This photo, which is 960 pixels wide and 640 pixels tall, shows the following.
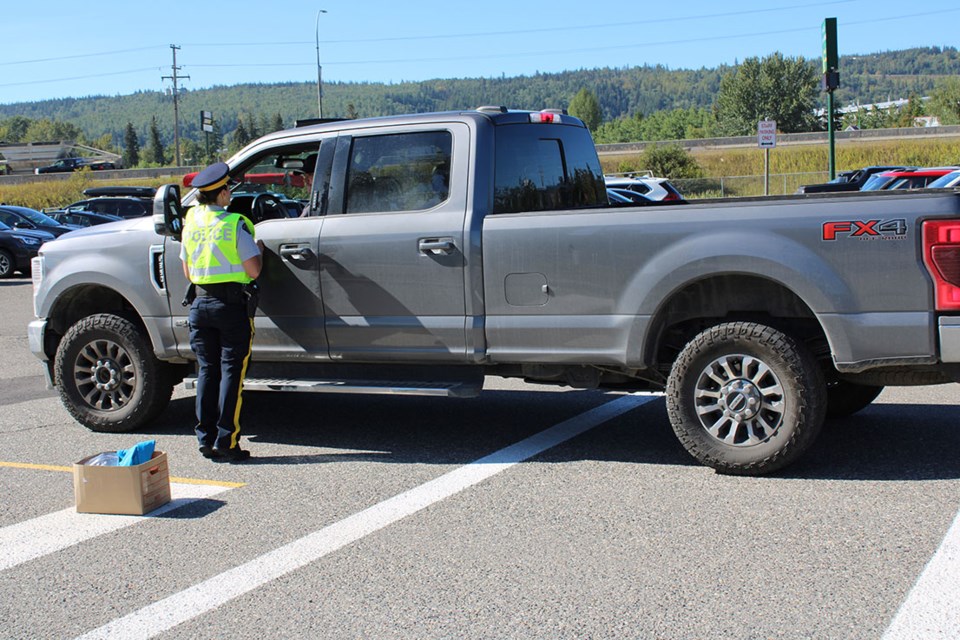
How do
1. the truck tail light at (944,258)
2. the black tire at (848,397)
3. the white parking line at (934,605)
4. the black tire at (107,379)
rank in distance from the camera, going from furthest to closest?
the black tire at (107,379)
the black tire at (848,397)
the truck tail light at (944,258)
the white parking line at (934,605)

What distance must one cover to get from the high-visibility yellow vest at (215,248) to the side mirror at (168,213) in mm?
323

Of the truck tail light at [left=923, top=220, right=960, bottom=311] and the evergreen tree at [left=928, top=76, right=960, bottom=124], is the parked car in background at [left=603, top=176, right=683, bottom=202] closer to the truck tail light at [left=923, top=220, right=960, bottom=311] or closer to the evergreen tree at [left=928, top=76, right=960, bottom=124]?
the truck tail light at [left=923, top=220, right=960, bottom=311]

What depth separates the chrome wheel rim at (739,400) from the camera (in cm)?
566

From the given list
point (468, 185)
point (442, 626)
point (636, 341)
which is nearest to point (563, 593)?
point (442, 626)

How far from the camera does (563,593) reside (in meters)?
4.13

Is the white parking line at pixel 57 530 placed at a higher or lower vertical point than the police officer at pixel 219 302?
lower

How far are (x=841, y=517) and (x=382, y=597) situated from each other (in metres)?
2.29

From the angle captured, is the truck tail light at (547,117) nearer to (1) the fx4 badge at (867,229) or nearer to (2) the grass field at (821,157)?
(1) the fx4 badge at (867,229)

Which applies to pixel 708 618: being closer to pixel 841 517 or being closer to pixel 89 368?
pixel 841 517

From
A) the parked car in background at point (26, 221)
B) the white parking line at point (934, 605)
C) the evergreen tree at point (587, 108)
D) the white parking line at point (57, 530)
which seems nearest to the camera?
the white parking line at point (934, 605)

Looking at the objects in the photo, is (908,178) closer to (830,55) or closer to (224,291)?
(830,55)

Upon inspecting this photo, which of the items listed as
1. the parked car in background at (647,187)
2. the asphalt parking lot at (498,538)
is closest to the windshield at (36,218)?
the parked car in background at (647,187)

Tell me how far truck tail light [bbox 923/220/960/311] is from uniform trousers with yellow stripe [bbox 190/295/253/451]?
158 inches

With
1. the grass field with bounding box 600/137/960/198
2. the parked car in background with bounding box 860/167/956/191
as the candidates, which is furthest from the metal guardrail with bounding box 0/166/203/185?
the parked car in background with bounding box 860/167/956/191
